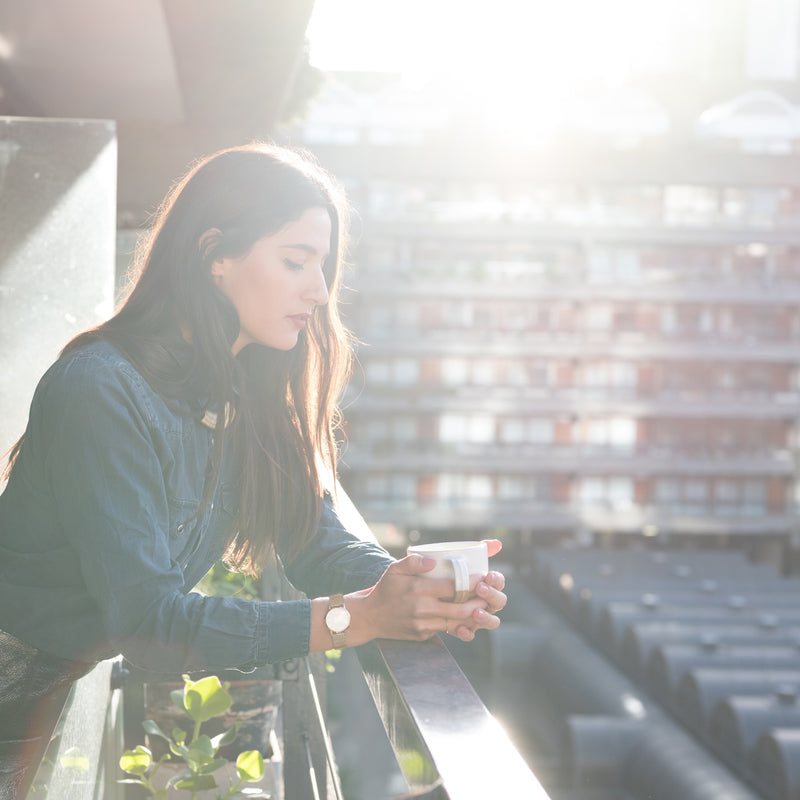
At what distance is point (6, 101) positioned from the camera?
12.4 feet

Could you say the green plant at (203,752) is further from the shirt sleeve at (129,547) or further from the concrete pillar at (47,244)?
the concrete pillar at (47,244)

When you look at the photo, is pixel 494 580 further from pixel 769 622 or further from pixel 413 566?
pixel 769 622

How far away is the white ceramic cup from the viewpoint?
1.24 metres

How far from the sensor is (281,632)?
A: 1.16 meters

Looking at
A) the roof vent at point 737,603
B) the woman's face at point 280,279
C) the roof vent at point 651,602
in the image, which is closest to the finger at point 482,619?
the woman's face at point 280,279

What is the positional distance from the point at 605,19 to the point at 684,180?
375 centimetres

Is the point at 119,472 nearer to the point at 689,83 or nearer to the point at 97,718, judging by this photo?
the point at 97,718

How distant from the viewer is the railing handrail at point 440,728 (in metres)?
0.79

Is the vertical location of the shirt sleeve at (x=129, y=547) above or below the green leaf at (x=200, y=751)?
above

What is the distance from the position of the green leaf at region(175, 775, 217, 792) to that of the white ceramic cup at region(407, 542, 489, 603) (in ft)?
1.46

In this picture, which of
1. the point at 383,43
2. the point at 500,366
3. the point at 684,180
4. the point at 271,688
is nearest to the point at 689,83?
the point at 684,180

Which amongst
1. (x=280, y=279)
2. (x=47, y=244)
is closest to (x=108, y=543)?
(x=280, y=279)

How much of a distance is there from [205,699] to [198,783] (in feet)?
0.44

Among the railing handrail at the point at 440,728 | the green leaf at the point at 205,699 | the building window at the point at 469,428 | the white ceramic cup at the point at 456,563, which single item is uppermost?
the building window at the point at 469,428
